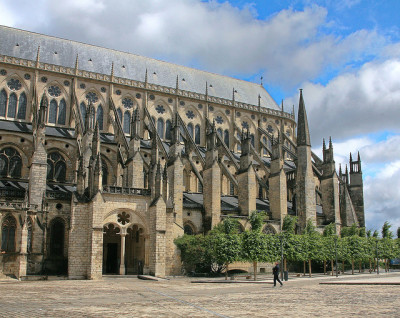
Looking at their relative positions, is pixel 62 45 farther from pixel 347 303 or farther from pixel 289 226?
pixel 347 303

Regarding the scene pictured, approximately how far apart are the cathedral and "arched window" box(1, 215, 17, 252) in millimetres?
73

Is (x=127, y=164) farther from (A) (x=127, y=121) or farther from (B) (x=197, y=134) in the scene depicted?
(B) (x=197, y=134)

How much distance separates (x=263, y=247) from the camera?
119ft

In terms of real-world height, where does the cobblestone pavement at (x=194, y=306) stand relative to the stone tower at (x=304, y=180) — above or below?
below

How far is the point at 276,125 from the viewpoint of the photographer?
67375mm

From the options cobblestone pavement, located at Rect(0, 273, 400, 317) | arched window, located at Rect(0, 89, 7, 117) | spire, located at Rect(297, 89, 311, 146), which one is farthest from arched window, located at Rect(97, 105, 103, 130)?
cobblestone pavement, located at Rect(0, 273, 400, 317)

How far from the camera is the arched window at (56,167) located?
4425 centimetres

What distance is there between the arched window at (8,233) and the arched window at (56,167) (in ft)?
34.1

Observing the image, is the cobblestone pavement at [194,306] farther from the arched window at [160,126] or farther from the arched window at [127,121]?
the arched window at [160,126]

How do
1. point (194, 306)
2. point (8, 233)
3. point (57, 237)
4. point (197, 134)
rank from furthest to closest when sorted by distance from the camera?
point (197, 134), point (57, 237), point (8, 233), point (194, 306)

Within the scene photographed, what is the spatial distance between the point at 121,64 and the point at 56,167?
19085 millimetres

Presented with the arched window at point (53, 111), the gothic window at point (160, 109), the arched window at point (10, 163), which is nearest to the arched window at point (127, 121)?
the gothic window at point (160, 109)

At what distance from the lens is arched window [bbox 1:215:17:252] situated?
33594 millimetres

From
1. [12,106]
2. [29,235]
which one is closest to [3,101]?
[12,106]
